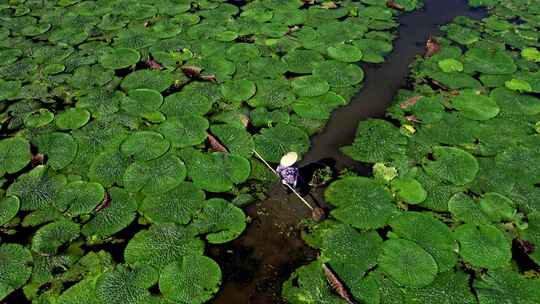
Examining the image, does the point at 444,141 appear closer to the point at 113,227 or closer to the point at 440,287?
the point at 440,287

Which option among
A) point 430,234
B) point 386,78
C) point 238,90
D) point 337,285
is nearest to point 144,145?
point 238,90

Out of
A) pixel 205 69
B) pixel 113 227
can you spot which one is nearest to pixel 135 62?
pixel 205 69

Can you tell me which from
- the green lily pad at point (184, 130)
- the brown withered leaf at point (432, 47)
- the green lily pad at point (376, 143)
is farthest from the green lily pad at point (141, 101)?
Result: the brown withered leaf at point (432, 47)

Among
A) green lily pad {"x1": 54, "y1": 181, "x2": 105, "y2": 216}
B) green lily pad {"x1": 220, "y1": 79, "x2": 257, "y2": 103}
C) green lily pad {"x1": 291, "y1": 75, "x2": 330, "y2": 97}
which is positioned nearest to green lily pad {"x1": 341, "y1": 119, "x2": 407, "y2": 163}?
green lily pad {"x1": 291, "y1": 75, "x2": 330, "y2": 97}

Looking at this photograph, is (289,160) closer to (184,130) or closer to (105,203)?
(184,130)

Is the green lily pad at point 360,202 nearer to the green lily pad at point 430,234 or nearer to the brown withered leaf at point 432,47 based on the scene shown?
the green lily pad at point 430,234
